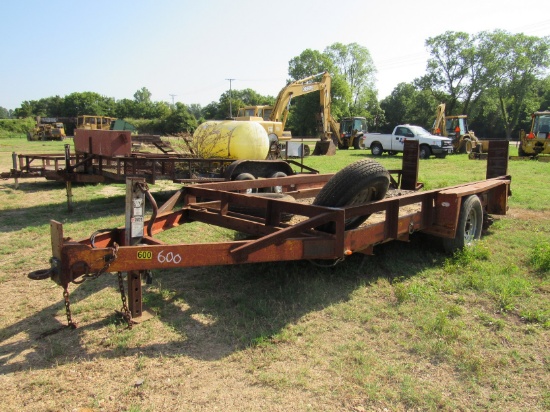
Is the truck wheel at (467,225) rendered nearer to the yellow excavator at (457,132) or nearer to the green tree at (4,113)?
the yellow excavator at (457,132)

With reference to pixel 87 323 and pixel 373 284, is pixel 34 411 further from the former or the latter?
pixel 373 284

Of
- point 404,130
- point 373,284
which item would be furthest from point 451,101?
point 373,284

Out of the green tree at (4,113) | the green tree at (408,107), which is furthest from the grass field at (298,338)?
the green tree at (4,113)

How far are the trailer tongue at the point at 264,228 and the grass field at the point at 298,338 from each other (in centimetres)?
35

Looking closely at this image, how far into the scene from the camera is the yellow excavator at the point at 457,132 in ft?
82.8

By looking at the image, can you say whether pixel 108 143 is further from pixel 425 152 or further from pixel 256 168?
pixel 425 152

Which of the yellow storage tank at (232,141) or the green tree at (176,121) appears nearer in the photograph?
the yellow storage tank at (232,141)

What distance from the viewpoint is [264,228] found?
13.3ft

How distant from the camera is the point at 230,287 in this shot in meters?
4.32

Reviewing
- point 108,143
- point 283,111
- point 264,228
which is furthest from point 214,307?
point 283,111

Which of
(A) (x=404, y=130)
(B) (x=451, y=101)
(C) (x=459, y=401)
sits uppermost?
(B) (x=451, y=101)

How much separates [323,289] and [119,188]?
7963 mm

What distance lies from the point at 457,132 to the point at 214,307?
83.8ft

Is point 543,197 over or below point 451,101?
below
